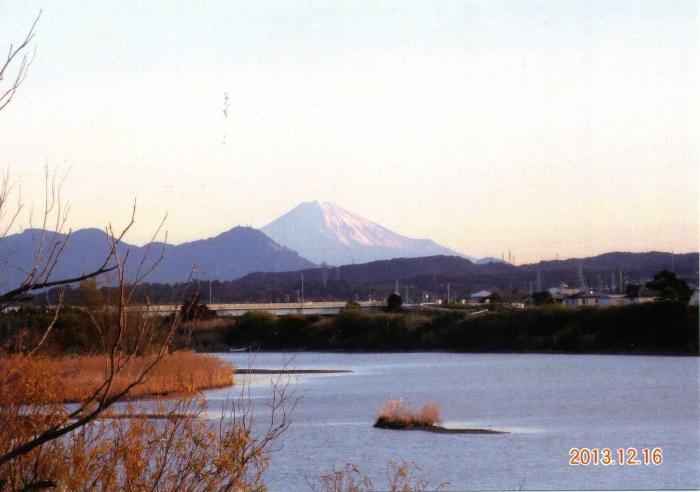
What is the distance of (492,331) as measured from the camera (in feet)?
177

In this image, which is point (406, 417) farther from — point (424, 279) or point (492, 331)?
point (424, 279)

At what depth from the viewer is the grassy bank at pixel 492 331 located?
4775 centimetres

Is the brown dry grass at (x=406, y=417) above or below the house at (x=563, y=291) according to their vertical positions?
below

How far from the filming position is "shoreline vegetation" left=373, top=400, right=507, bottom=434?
19.5m

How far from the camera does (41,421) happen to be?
583 cm

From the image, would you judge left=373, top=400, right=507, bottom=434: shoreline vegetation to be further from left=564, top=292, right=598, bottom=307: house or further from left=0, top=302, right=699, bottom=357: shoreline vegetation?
left=564, top=292, right=598, bottom=307: house

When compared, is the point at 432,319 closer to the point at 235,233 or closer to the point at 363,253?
the point at 235,233

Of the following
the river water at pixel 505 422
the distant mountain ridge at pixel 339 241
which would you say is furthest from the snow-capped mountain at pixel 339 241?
the river water at pixel 505 422

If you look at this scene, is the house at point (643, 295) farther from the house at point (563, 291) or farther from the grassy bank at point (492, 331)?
the grassy bank at point (492, 331)

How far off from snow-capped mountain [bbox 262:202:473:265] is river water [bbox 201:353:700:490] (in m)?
67.2

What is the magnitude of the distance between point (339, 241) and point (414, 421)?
299 ft
